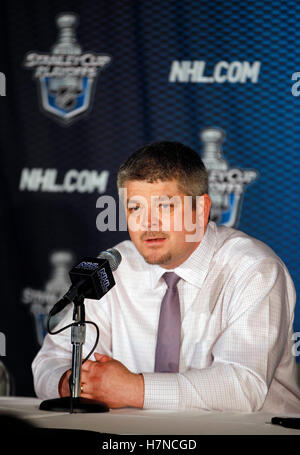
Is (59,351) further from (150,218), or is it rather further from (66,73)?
(66,73)

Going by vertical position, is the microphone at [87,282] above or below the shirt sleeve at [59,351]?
above

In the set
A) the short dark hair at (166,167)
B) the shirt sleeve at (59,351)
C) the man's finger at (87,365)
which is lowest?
Answer: the shirt sleeve at (59,351)

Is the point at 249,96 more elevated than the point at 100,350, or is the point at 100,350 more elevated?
the point at 249,96

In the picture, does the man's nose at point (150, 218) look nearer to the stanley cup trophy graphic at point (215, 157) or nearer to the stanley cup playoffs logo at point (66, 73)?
the stanley cup trophy graphic at point (215, 157)

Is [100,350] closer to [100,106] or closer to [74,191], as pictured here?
[74,191]

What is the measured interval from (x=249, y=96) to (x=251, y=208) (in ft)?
1.61

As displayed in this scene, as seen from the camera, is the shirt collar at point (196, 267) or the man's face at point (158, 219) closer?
the man's face at point (158, 219)

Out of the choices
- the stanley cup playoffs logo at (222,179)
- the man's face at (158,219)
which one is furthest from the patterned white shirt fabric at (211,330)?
the stanley cup playoffs logo at (222,179)

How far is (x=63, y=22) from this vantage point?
3084 mm

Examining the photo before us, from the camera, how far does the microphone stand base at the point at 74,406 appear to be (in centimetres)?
154

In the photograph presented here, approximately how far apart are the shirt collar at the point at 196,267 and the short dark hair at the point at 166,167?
7.1 inches

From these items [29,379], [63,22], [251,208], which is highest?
[63,22]

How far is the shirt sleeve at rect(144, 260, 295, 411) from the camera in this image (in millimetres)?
1699
